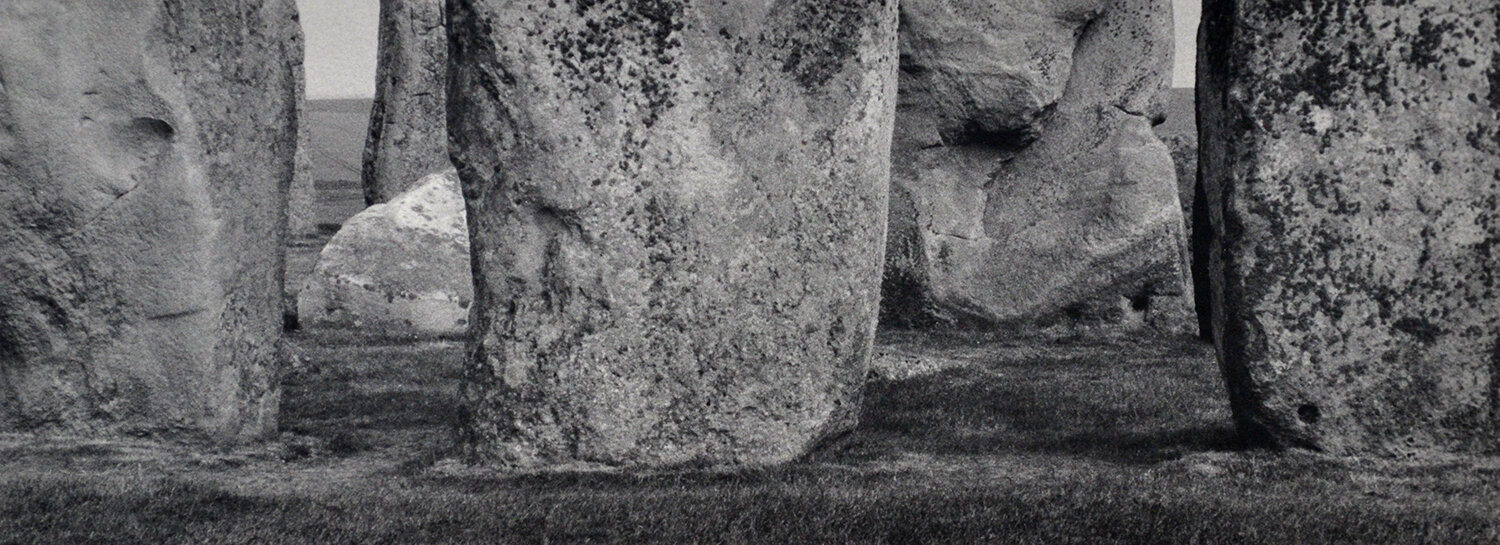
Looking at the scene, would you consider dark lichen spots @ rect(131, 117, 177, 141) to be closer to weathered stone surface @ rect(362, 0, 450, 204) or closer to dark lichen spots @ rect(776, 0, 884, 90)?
dark lichen spots @ rect(776, 0, 884, 90)

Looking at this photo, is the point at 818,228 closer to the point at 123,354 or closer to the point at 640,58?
the point at 640,58

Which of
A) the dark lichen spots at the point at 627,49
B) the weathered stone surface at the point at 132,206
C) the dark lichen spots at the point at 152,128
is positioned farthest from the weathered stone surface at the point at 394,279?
the dark lichen spots at the point at 627,49

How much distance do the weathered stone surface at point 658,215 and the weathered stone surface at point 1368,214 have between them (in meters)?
1.31

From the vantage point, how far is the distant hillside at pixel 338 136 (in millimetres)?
25047

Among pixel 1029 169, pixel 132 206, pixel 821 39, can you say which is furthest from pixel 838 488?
pixel 1029 169

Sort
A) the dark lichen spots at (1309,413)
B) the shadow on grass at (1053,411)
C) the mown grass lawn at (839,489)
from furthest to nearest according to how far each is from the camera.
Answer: the shadow on grass at (1053,411) → the dark lichen spots at (1309,413) → the mown grass lawn at (839,489)

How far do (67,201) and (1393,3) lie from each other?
446 cm

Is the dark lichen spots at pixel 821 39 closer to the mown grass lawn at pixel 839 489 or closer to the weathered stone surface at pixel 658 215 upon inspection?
the weathered stone surface at pixel 658 215

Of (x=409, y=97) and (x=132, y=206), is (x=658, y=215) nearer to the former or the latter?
(x=132, y=206)

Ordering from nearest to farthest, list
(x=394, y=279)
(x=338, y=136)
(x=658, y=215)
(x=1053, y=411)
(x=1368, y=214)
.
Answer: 1. (x=1368, y=214)
2. (x=658, y=215)
3. (x=1053, y=411)
4. (x=394, y=279)
5. (x=338, y=136)

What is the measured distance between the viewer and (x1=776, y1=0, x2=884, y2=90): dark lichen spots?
601cm

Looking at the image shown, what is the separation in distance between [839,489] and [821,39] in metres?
1.54

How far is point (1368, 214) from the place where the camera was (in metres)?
5.66

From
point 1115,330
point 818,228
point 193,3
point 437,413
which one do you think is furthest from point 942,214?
point 193,3
